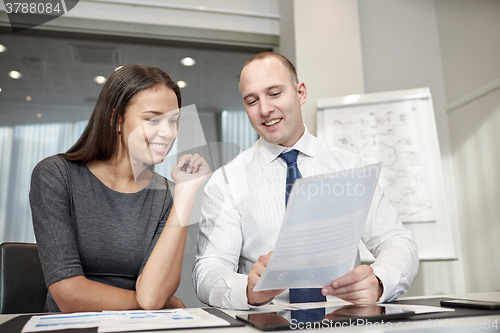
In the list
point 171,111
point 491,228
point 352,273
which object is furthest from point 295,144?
point 491,228

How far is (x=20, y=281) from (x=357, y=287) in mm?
1074

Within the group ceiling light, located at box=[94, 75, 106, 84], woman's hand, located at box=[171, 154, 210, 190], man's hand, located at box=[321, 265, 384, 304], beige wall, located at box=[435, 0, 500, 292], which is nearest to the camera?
man's hand, located at box=[321, 265, 384, 304]

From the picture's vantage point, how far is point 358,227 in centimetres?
72

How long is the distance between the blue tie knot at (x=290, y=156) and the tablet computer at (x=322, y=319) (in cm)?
73

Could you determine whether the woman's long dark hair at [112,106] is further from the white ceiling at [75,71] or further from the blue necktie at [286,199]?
the white ceiling at [75,71]

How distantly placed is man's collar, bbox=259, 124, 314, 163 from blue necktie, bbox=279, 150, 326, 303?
2cm

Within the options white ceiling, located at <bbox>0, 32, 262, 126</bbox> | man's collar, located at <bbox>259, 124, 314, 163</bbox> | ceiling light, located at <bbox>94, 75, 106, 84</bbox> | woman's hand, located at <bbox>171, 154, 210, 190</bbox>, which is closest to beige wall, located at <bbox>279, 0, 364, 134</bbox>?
white ceiling, located at <bbox>0, 32, 262, 126</bbox>

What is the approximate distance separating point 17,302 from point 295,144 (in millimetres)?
1099

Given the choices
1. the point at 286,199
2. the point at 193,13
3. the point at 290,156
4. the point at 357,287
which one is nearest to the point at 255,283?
the point at 357,287

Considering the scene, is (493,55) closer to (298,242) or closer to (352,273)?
(352,273)

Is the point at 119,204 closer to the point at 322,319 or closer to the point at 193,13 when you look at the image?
the point at 322,319

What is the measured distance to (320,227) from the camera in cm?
66

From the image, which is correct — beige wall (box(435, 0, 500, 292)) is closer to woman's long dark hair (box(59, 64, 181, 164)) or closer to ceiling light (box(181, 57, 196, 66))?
ceiling light (box(181, 57, 196, 66))

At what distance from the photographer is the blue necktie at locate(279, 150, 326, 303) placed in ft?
3.67
